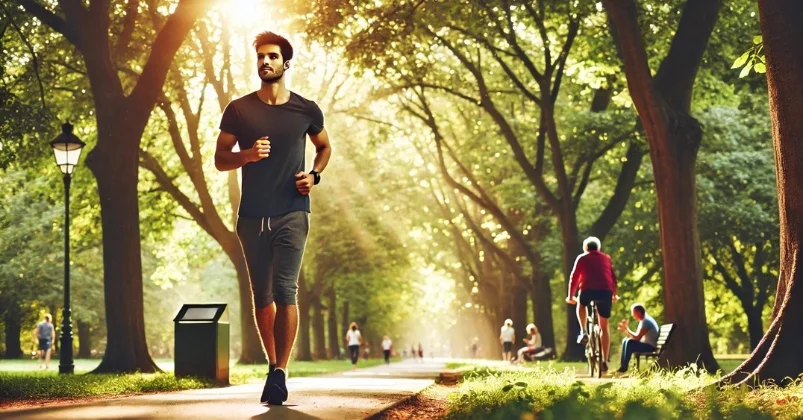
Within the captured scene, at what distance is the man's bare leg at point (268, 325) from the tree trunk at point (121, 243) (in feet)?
32.6

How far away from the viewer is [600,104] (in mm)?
29172

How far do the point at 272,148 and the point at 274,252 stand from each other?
0.67m

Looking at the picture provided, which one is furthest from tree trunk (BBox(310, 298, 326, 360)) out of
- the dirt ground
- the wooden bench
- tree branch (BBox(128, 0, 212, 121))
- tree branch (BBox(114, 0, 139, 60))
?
the dirt ground

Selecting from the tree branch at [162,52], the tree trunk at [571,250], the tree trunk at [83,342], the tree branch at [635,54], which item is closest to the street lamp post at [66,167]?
the tree branch at [162,52]

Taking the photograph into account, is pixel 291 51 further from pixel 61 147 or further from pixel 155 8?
pixel 155 8

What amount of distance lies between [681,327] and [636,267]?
19706mm

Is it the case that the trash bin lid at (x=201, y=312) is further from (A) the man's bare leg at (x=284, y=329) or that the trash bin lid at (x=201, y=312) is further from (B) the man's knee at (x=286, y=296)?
(B) the man's knee at (x=286, y=296)

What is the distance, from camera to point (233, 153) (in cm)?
733

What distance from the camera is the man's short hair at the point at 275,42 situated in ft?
24.1

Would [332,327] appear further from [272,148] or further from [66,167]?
[272,148]

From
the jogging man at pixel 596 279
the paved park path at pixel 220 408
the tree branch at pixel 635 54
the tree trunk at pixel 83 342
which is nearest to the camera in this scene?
the paved park path at pixel 220 408

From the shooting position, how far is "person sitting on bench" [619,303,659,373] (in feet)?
55.0

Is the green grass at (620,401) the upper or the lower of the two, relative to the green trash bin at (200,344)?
lower

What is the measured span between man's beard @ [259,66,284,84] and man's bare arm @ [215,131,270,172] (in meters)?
0.43
